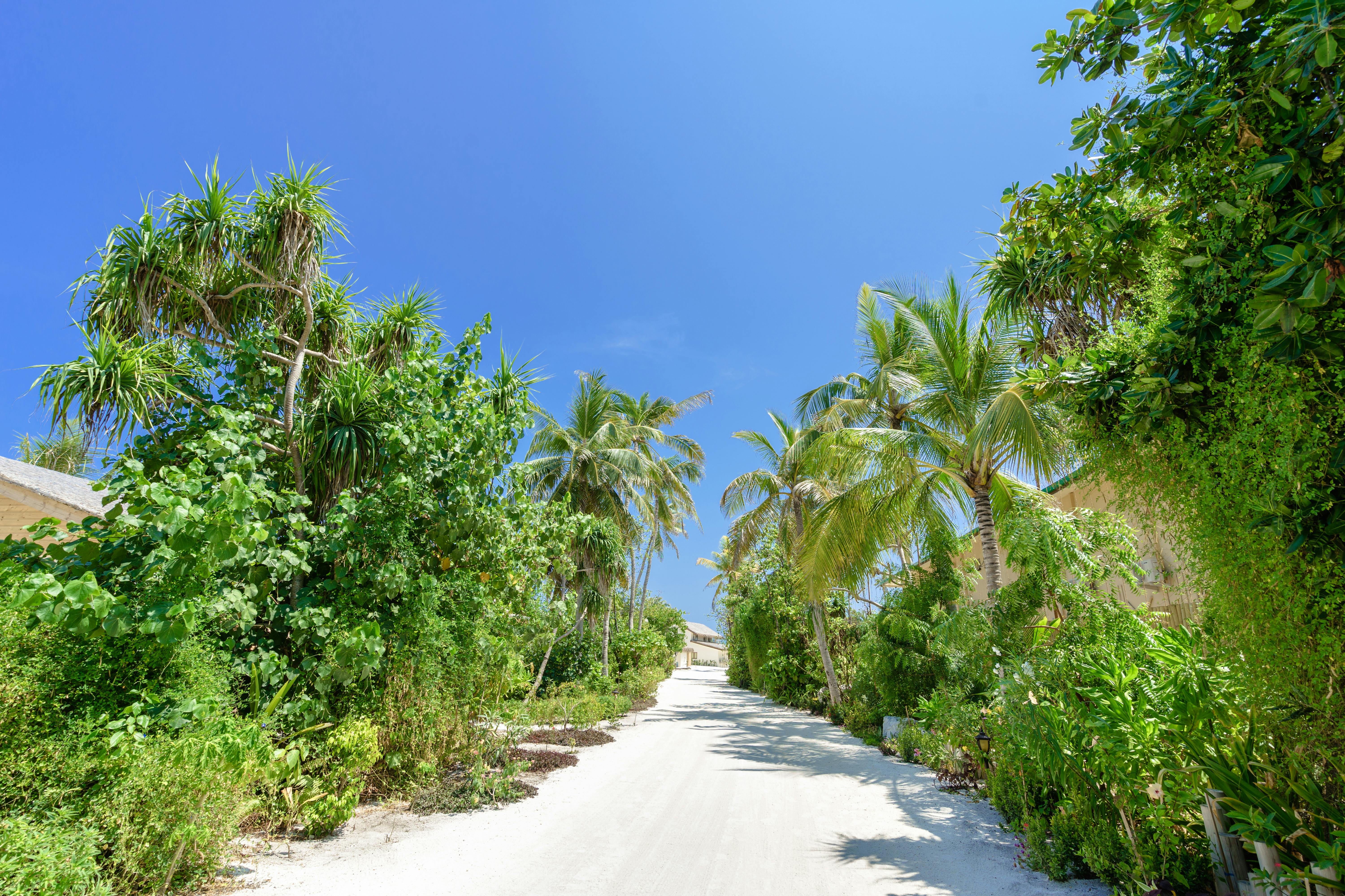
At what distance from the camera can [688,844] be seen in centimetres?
514

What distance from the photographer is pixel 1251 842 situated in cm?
296

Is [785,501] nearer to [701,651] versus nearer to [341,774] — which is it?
[341,774]

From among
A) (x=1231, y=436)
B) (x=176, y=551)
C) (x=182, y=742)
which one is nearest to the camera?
(x=1231, y=436)

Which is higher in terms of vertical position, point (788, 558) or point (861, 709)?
point (788, 558)

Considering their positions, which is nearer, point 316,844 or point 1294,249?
point 1294,249

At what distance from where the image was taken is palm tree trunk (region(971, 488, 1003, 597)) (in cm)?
819

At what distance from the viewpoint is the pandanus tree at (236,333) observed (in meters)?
5.05

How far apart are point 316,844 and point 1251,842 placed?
6.16m

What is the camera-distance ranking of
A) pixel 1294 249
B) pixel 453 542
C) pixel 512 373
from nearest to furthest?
1. pixel 1294 249
2. pixel 453 542
3. pixel 512 373

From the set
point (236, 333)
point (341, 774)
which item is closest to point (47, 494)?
point (236, 333)

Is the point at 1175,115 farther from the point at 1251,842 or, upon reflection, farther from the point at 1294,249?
the point at 1251,842

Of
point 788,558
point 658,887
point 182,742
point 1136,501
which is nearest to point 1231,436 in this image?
point 1136,501

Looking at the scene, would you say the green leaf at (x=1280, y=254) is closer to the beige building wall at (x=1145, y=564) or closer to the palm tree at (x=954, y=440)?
the beige building wall at (x=1145, y=564)

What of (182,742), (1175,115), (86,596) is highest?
(1175,115)
